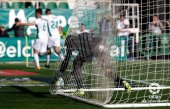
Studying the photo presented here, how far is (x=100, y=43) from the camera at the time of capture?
11.5m

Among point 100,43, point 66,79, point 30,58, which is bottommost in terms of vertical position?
point 30,58

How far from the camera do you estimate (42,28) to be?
72.1 feet

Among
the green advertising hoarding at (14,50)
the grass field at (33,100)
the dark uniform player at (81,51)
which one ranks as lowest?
the green advertising hoarding at (14,50)

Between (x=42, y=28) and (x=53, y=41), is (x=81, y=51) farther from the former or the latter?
(x=53, y=41)

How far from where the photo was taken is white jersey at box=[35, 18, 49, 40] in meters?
21.9

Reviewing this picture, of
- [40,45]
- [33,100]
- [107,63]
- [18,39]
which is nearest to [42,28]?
[40,45]

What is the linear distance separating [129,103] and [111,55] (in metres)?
0.89

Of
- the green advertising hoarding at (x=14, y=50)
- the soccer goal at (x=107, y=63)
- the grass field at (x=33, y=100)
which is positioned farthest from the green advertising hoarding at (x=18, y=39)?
the soccer goal at (x=107, y=63)

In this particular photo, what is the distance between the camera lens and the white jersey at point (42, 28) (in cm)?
2191

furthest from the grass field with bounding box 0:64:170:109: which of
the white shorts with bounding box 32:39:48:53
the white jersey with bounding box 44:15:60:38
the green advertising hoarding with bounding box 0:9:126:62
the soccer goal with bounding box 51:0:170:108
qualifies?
the green advertising hoarding with bounding box 0:9:126:62

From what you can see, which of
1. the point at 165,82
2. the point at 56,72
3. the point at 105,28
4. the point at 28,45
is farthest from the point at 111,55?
the point at 28,45

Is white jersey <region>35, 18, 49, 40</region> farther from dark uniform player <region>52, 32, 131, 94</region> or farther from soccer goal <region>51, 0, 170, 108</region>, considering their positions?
dark uniform player <region>52, 32, 131, 94</region>

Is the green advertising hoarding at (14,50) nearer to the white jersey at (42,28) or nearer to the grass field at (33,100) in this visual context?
the white jersey at (42,28)

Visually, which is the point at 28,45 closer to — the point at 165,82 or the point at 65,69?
the point at 165,82
